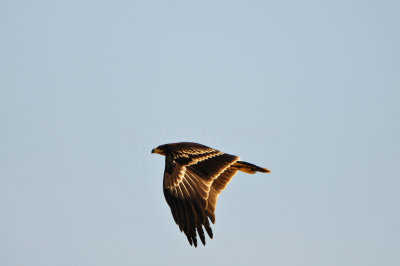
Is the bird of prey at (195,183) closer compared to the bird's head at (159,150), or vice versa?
the bird of prey at (195,183)

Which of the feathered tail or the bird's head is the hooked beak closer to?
the bird's head

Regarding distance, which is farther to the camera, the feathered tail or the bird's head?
the bird's head

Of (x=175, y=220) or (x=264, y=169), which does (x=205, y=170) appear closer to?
(x=175, y=220)

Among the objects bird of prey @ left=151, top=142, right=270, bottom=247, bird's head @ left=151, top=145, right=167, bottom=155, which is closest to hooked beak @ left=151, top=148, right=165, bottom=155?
bird's head @ left=151, top=145, right=167, bottom=155

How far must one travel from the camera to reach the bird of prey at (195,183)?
1202 cm

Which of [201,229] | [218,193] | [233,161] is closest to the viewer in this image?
[201,229]

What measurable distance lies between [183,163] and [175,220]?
144cm

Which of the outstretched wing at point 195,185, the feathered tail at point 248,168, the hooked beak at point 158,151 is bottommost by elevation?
the outstretched wing at point 195,185

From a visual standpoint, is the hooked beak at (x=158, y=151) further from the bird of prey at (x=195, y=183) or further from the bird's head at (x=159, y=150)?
the bird of prey at (x=195, y=183)

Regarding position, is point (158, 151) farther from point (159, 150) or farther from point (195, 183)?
point (195, 183)

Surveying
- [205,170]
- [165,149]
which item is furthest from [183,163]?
[165,149]

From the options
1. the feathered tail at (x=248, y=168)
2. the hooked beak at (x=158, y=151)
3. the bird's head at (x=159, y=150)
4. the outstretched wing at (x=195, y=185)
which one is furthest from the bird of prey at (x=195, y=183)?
the hooked beak at (x=158, y=151)

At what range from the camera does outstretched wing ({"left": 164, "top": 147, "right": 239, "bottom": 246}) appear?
12.0 meters

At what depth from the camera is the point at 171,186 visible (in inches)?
496
